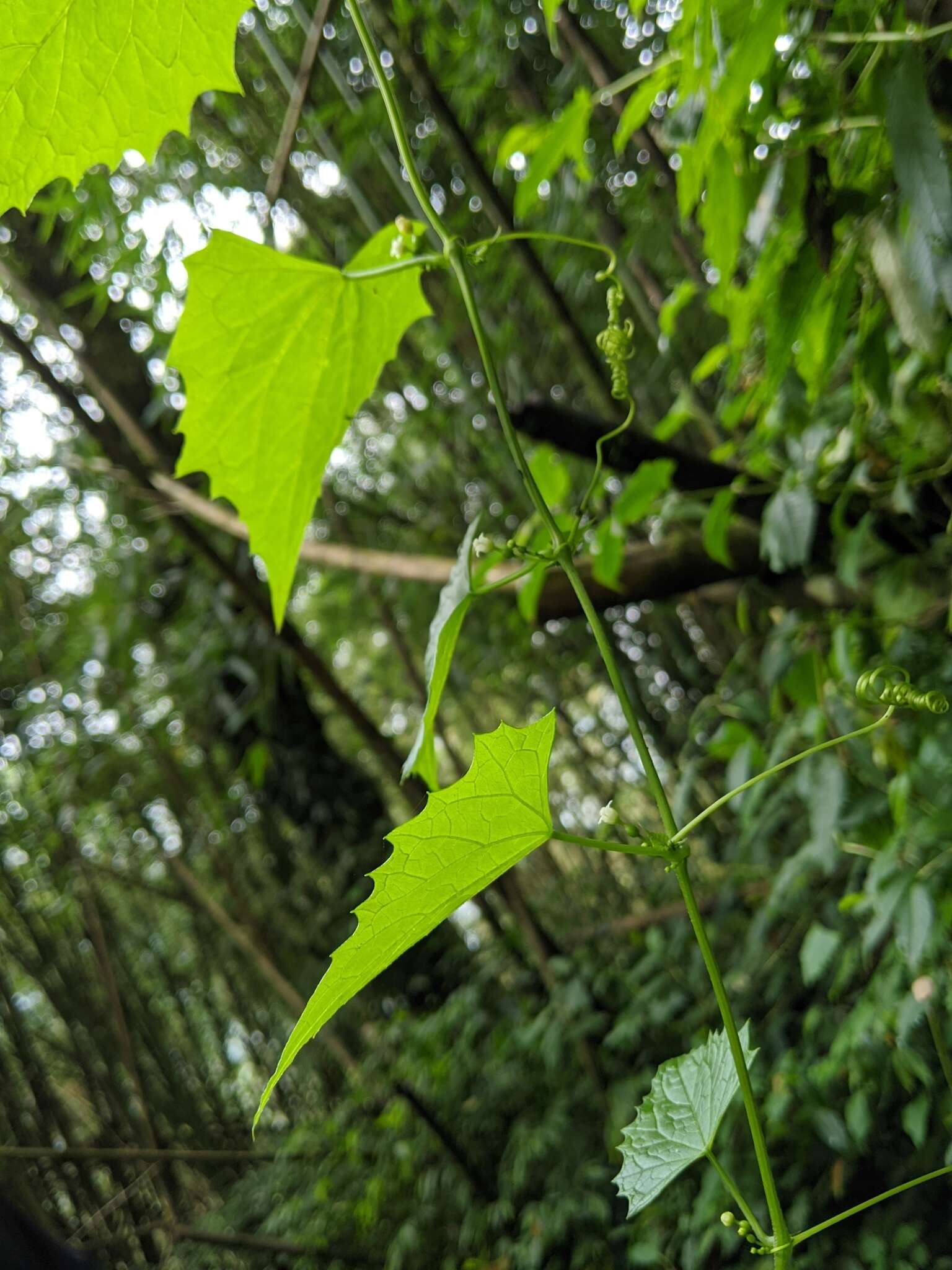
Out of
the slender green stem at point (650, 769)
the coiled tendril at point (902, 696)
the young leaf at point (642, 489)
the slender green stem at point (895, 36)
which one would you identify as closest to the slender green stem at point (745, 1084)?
the slender green stem at point (650, 769)

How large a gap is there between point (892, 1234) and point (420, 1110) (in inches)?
37.5

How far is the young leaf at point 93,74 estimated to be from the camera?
374 millimetres

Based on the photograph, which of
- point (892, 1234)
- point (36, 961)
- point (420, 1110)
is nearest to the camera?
point (892, 1234)

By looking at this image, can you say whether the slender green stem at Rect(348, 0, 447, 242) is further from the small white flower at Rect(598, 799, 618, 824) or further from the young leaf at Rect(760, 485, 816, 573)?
the young leaf at Rect(760, 485, 816, 573)

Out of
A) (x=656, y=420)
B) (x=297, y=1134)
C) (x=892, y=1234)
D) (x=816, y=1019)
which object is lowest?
(x=892, y=1234)

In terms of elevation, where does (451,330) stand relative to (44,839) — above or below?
below

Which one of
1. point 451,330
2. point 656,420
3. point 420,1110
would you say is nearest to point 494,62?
point 451,330

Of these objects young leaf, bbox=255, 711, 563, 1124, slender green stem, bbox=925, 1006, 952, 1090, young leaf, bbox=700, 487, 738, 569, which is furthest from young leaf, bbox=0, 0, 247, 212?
slender green stem, bbox=925, 1006, 952, 1090

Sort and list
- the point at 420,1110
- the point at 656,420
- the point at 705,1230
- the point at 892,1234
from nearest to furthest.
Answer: the point at 892,1234 → the point at 705,1230 → the point at 420,1110 → the point at 656,420

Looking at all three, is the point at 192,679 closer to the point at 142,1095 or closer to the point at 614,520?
the point at 142,1095

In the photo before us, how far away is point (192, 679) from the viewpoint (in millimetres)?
2793

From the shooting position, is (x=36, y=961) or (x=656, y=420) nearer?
(x=656, y=420)

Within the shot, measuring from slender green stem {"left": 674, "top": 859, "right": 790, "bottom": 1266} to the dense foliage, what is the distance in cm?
16

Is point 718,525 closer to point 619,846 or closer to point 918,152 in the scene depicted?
point 918,152
